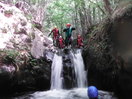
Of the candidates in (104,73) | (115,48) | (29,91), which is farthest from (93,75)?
(29,91)

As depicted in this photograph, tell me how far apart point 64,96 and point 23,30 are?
504cm

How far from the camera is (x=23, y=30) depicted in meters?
12.0

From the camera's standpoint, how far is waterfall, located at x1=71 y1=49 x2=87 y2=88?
1116 cm

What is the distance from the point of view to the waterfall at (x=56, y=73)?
36.3 feet

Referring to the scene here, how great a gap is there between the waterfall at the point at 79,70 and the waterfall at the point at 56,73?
0.92 meters

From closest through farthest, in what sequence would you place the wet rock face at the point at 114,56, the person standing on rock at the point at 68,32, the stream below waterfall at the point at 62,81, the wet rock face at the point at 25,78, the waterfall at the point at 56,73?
the wet rock face at the point at 114,56 < the wet rock face at the point at 25,78 < the stream below waterfall at the point at 62,81 < the waterfall at the point at 56,73 < the person standing on rock at the point at 68,32

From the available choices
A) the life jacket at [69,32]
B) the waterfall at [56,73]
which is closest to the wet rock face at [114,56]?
the waterfall at [56,73]

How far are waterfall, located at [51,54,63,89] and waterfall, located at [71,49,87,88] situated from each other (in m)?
0.92

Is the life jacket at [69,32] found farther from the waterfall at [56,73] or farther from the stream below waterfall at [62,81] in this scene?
the waterfall at [56,73]

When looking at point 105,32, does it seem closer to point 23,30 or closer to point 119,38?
point 119,38

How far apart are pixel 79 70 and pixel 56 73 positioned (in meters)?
1.38

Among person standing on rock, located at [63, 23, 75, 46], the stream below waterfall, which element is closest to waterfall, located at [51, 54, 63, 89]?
the stream below waterfall

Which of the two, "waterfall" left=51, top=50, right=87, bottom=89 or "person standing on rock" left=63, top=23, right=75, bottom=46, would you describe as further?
"person standing on rock" left=63, top=23, right=75, bottom=46

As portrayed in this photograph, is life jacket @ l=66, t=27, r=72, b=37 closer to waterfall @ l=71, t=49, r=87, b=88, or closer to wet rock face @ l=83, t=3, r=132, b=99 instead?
waterfall @ l=71, t=49, r=87, b=88
